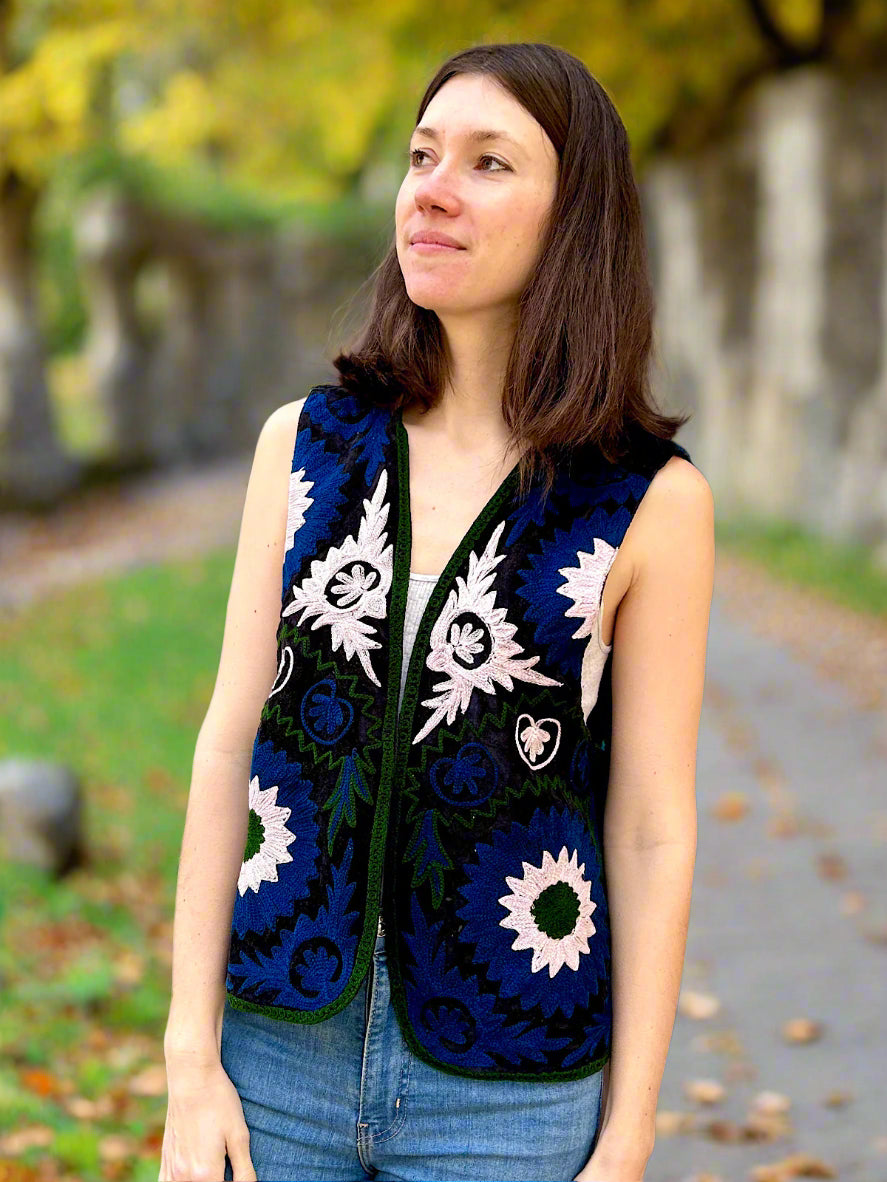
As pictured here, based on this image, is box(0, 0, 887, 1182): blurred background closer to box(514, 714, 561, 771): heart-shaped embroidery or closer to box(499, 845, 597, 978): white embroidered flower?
box(514, 714, 561, 771): heart-shaped embroidery

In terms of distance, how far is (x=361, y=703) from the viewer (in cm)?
174

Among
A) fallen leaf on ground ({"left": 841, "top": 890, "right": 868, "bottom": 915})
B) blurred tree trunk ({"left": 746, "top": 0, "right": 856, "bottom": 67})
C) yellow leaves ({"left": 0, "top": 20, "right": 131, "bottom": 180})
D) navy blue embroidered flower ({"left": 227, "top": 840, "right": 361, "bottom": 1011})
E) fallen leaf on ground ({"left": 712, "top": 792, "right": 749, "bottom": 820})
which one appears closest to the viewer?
navy blue embroidered flower ({"left": 227, "top": 840, "right": 361, "bottom": 1011})

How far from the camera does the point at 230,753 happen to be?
1.86m

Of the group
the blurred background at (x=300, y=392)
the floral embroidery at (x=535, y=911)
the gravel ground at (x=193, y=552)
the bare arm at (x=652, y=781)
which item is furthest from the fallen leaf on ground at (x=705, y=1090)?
the gravel ground at (x=193, y=552)

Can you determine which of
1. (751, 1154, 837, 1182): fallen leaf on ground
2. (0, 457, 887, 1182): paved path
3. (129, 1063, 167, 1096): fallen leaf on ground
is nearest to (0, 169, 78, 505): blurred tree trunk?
(0, 457, 887, 1182): paved path

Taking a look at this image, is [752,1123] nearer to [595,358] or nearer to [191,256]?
[595,358]

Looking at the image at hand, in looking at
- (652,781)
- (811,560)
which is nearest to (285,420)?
(652,781)

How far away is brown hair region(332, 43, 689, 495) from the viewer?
1797 mm

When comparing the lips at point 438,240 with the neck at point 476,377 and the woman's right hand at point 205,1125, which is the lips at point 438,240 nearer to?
the neck at point 476,377

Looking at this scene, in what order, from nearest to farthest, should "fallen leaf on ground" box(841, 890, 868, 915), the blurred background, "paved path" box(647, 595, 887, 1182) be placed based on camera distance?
"paved path" box(647, 595, 887, 1182) < the blurred background < "fallen leaf on ground" box(841, 890, 868, 915)

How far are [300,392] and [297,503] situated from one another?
2174 cm

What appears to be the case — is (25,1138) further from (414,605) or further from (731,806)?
(731,806)

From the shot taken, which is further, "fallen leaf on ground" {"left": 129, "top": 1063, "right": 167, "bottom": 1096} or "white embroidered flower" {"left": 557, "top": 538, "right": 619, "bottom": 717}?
"fallen leaf on ground" {"left": 129, "top": 1063, "right": 167, "bottom": 1096}

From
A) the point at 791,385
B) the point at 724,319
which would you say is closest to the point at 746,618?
the point at 791,385
